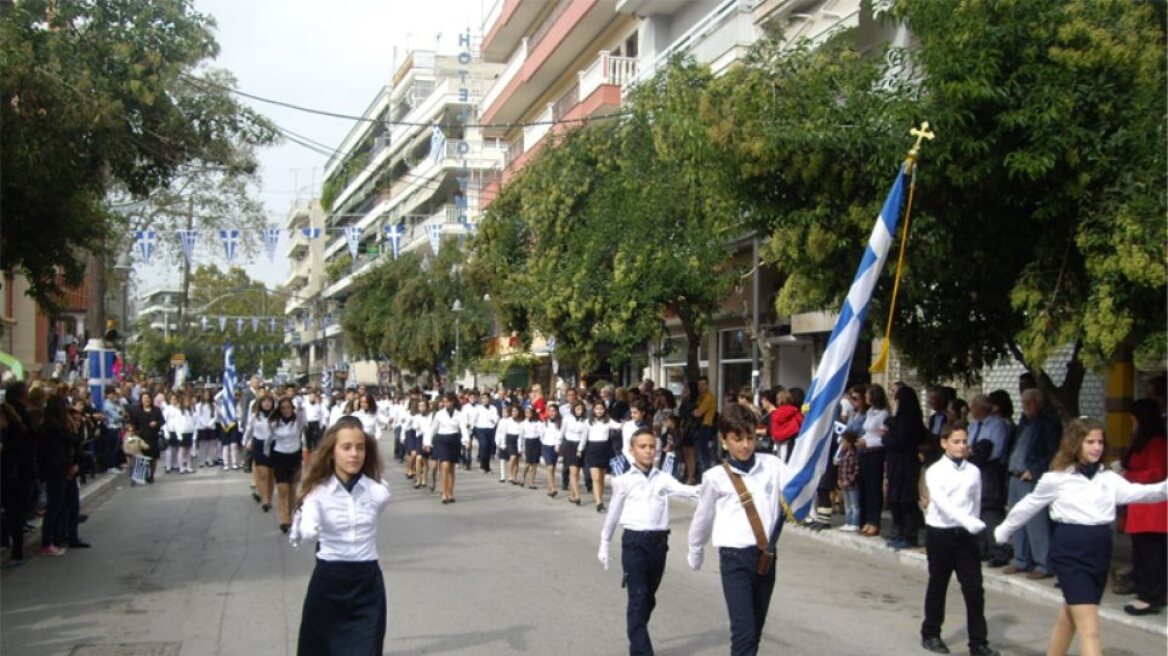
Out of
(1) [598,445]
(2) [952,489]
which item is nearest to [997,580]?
(2) [952,489]

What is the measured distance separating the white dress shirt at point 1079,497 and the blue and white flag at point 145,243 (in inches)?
1182

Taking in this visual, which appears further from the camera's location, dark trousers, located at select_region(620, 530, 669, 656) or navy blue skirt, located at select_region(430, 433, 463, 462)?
navy blue skirt, located at select_region(430, 433, 463, 462)

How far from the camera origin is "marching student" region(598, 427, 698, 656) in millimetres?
8016

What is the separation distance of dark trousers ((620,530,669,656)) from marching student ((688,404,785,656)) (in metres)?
0.87

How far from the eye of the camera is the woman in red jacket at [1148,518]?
32.7ft

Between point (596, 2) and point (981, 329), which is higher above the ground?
point (596, 2)

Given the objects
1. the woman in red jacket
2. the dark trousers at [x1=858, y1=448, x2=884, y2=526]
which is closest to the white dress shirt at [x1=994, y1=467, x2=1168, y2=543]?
the woman in red jacket

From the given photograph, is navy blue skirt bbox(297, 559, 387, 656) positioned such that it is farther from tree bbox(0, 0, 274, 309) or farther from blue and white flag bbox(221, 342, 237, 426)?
blue and white flag bbox(221, 342, 237, 426)

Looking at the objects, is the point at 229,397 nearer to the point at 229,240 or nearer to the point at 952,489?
the point at 229,240

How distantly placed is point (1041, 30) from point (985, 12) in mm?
516

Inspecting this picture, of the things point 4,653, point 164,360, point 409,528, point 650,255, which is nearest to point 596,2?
point 650,255

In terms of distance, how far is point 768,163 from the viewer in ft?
40.0

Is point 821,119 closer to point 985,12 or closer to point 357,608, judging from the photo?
point 985,12

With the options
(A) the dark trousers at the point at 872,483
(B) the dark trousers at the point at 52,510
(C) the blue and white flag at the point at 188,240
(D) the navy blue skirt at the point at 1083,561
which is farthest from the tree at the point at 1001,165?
(C) the blue and white flag at the point at 188,240
